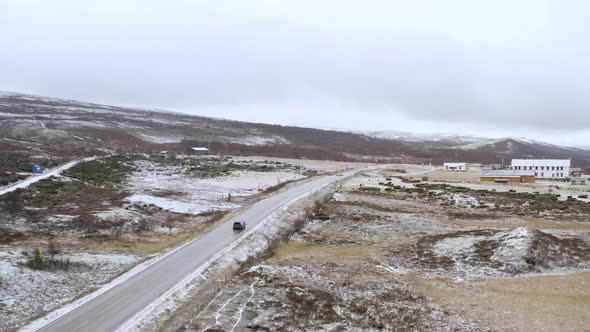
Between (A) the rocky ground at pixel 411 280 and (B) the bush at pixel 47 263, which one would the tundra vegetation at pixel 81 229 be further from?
(A) the rocky ground at pixel 411 280

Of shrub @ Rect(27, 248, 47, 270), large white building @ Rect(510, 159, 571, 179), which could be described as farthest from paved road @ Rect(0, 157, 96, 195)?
large white building @ Rect(510, 159, 571, 179)

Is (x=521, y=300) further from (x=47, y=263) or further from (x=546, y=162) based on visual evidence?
(x=546, y=162)

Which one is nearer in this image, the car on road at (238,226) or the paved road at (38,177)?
the car on road at (238,226)

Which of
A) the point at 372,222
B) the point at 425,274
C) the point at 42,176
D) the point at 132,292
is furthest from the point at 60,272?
the point at 42,176

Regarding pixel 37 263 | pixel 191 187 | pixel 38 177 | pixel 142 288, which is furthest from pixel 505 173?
pixel 37 263

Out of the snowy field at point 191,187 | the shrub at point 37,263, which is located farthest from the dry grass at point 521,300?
the snowy field at point 191,187

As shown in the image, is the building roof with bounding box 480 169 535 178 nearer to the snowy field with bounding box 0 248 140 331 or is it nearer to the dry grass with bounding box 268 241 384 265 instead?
the dry grass with bounding box 268 241 384 265

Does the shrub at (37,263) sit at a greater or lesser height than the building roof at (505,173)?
lesser
